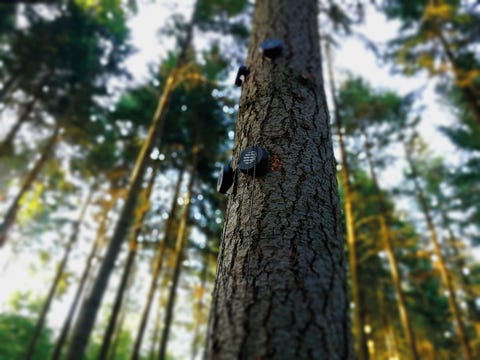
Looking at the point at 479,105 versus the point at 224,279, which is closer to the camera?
the point at 224,279

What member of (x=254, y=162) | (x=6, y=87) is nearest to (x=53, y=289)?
(x=6, y=87)

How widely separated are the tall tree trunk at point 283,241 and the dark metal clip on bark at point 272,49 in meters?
0.09

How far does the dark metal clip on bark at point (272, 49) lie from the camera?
81.8 inches

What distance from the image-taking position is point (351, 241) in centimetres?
902

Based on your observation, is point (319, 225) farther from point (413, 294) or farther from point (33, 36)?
point (413, 294)

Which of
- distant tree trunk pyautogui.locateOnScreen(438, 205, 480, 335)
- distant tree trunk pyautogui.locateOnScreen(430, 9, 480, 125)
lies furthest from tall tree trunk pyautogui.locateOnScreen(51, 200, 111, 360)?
distant tree trunk pyautogui.locateOnScreen(438, 205, 480, 335)

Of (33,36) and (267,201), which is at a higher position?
(33,36)

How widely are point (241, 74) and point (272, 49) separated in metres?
0.27

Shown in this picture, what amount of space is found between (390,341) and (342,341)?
2057 centimetres

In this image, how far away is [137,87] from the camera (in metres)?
12.2

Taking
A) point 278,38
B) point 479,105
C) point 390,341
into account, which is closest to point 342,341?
point 278,38

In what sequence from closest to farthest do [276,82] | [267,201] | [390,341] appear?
1. [267,201]
2. [276,82]
3. [390,341]

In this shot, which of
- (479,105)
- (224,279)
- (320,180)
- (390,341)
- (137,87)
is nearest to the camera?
(224,279)

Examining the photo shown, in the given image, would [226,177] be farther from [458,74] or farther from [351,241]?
[458,74]
